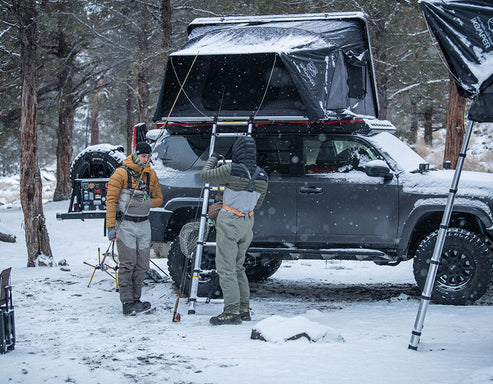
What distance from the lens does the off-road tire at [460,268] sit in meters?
7.03

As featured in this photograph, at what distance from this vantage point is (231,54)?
24.1ft

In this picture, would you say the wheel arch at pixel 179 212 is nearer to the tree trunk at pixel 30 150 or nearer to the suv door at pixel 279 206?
the suv door at pixel 279 206

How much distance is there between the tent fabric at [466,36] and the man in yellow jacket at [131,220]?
11.2ft

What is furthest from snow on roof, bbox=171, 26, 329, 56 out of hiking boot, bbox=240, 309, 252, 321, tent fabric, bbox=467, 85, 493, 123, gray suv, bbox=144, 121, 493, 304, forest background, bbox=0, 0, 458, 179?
forest background, bbox=0, 0, 458, 179

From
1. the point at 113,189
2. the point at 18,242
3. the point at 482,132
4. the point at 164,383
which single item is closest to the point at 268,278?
the point at 113,189

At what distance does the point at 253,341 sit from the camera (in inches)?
221

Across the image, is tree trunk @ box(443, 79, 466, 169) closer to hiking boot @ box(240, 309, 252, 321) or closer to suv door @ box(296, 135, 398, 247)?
suv door @ box(296, 135, 398, 247)

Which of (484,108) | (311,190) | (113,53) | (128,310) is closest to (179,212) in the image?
(128,310)

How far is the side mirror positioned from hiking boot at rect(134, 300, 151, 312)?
300cm

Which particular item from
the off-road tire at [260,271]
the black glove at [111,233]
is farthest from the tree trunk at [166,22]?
the black glove at [111,233]

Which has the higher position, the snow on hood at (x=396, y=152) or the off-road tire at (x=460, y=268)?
the snow on hood at (x=396, y=152)

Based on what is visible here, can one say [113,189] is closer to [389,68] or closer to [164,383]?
[164,383]

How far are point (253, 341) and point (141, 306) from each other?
1948 millimetres

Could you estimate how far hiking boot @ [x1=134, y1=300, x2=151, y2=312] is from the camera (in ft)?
23.0
